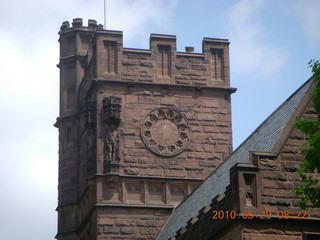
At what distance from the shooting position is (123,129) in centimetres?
3994

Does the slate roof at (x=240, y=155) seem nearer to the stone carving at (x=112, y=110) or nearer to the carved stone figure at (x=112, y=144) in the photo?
the carved stone figure at (x=112, y=144)

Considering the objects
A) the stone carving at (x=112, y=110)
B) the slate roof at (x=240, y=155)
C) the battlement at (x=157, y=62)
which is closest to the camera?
the slate roof at (x=240, y=155)

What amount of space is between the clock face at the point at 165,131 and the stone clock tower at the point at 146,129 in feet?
0.12

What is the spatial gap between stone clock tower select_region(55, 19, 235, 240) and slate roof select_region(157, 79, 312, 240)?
1664 mm

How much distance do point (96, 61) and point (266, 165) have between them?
15745 millimetres

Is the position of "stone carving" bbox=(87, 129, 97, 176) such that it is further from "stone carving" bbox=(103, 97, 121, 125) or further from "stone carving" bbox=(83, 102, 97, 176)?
"stone carving" bbox=(103, 97, 121, 125)

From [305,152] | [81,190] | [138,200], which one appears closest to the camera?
[305,152]

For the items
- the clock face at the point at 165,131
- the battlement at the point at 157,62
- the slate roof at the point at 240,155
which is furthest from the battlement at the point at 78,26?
the slate roof at the point at 240,155

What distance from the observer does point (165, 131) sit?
133 feet

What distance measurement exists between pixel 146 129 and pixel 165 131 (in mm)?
745

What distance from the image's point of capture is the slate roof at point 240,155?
27.5 meters

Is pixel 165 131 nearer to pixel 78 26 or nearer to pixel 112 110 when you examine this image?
pixel 112 110

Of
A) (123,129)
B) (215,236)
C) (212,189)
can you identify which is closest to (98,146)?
(123,129)

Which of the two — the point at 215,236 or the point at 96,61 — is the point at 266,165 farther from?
the point at 96,61
